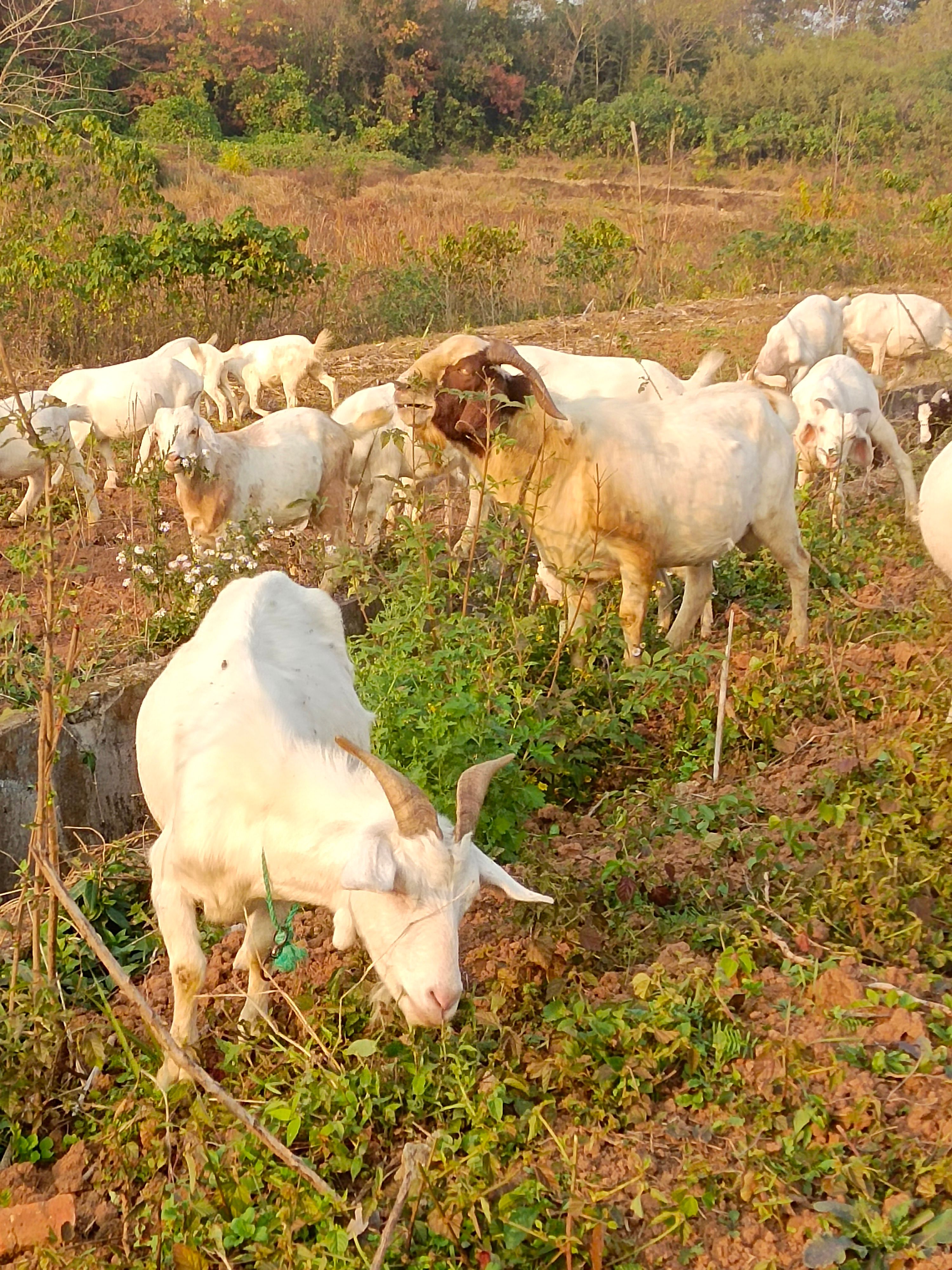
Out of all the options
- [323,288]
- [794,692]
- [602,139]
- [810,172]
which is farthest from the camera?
[602,139]

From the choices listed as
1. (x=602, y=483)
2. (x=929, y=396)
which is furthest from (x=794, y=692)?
(x=929, y=396)

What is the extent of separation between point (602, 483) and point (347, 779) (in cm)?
334

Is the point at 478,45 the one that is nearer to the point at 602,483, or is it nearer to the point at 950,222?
the point at 950,222

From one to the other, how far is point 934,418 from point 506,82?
121 ft

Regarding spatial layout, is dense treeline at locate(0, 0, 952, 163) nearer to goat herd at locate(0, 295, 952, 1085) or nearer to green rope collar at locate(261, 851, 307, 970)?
goat herd at locate(0, 295, 952, 1085)

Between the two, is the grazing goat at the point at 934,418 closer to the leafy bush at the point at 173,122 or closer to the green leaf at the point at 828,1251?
the green leaf at the point at 828,1251

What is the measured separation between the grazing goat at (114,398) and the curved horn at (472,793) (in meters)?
8.26

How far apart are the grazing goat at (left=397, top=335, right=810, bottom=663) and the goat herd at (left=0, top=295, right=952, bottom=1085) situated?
0.04ft

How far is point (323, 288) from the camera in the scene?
18.3 metres

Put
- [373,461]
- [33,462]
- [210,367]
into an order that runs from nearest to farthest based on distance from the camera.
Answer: [373,461] → [33,462] → [210,367]

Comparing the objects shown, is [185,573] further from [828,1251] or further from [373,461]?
[828,1251]

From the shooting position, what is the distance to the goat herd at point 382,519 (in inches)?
122

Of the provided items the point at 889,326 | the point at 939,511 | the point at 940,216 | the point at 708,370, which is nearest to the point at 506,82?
the point at 940,216

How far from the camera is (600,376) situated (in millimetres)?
8922
